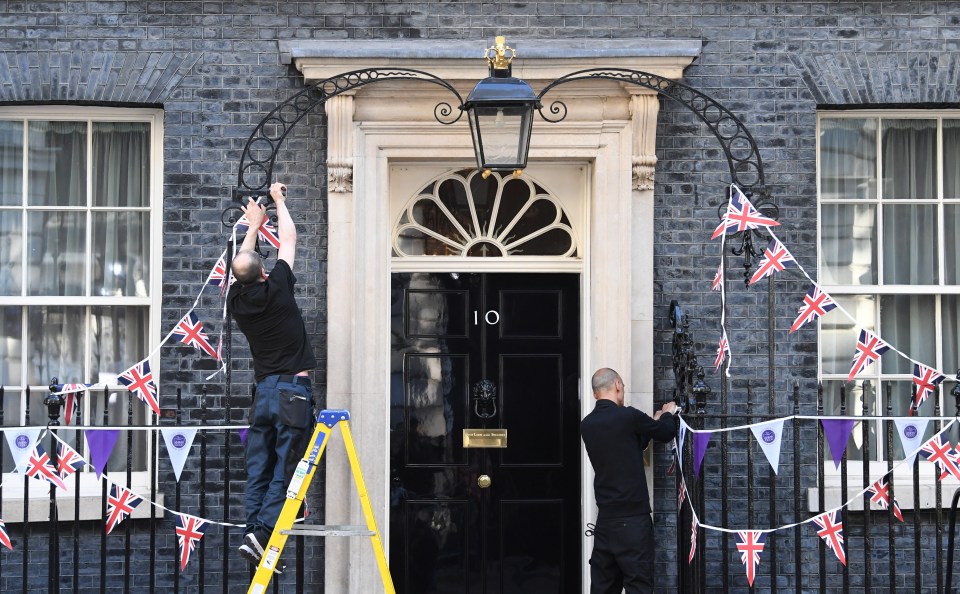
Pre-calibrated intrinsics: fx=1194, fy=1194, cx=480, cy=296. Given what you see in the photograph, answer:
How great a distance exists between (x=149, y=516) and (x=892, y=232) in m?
5.09

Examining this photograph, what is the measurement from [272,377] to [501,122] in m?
1.84

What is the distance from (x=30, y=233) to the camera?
7.65 meters

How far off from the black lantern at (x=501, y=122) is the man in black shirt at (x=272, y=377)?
1.14 meters

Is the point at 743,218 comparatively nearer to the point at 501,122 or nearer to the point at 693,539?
the point at 501,122

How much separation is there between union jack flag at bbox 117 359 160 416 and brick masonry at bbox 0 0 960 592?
66 centimetres

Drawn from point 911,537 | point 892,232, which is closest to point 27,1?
point 892,232

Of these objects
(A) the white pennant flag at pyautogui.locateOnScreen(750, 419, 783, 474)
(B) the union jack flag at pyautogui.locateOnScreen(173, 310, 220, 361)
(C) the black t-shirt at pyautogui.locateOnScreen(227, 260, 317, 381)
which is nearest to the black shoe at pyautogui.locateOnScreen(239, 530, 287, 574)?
(C) the black t-shirt at pyautogui.locateOnScreen(227, 260, 317, 381)

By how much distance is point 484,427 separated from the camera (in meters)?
7.69

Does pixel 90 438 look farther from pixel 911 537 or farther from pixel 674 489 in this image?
pixel 911 537

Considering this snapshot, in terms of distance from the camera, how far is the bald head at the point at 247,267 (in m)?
6.00

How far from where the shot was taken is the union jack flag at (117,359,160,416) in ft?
21.9

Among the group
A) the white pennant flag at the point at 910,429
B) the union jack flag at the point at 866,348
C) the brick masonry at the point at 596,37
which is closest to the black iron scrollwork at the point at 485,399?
the brick masonry at the point at 596,37

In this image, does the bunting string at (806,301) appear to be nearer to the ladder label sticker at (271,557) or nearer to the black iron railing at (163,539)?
the ladder label sticker at (271,557)

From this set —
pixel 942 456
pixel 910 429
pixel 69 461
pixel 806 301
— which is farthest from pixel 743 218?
pixel 69 461
